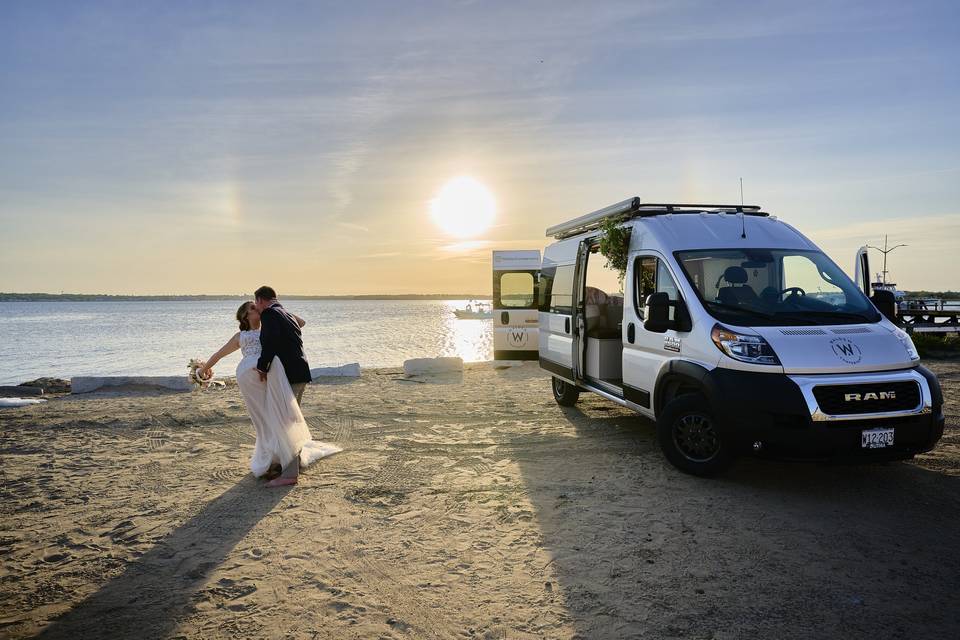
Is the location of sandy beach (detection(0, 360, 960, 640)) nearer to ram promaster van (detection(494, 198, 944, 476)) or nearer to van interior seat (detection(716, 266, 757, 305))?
ram promaster van (detection(494, 198, 944, 476))

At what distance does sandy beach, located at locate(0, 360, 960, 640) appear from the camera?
3.70m

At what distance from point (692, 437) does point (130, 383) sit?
39.7 ft

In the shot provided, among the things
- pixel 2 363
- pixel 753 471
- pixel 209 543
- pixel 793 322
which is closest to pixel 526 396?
pixel 753 471

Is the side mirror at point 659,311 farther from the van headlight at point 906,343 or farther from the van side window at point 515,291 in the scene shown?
the van side window at point 515,291

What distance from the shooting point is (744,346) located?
5.59 m

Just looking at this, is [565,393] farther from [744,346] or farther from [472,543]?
[472,543]

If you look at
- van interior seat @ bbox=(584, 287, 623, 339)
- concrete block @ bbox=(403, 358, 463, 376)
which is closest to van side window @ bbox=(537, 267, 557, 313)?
van interior seat @ bbox=(584, 287, 623, 339)

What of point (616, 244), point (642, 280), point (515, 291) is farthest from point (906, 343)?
point (515, 291)

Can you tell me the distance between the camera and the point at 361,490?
20.1ft

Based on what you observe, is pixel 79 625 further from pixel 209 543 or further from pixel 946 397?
pixel 946 397

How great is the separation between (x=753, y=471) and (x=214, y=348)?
1442 inches

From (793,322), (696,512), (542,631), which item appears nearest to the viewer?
(542,631)

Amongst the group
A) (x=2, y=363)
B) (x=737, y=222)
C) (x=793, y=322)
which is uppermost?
(x=737, y=222)

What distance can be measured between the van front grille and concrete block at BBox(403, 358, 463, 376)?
11.0 meters
